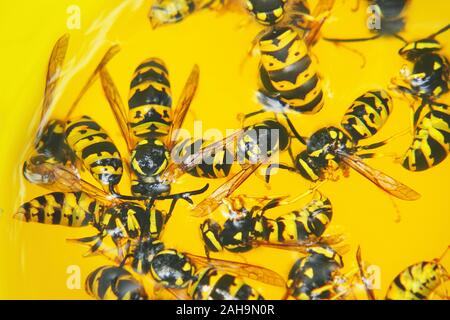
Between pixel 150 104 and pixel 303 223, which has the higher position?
pixel 150 104

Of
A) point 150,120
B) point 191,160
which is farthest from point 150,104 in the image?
point 191,160

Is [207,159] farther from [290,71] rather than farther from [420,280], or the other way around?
[420,280]

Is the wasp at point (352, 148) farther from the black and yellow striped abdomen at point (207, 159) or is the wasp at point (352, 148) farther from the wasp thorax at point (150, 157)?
Answer: the wasp thorax at point (150, 157)

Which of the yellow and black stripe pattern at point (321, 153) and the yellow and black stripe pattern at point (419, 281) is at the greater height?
the yellow and black stripe pattern at point (321, 153)

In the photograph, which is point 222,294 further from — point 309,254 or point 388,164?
point 388,164

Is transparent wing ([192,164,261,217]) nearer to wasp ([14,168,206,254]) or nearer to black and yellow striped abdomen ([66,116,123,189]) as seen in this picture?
wasp ([14,168,206,254])

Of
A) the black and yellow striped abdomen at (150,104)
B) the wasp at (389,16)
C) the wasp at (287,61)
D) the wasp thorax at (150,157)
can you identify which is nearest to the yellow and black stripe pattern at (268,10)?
the wasp at (287,61)

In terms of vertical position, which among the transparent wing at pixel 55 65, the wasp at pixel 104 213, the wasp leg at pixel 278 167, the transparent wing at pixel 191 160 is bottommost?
the wasp at pixel 104 213
